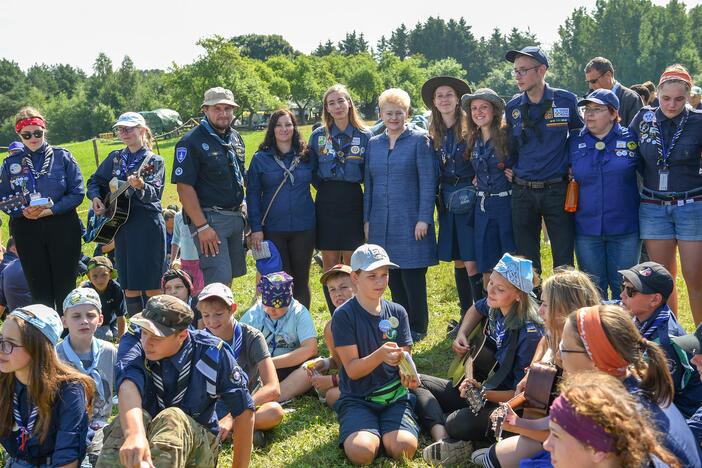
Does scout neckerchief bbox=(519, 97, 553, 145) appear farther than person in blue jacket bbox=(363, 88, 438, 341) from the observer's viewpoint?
No

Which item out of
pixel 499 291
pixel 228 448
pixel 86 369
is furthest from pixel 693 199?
pixel 86 369

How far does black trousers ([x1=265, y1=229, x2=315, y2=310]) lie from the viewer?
6809mm

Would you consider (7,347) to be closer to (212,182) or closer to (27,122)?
(212,182)

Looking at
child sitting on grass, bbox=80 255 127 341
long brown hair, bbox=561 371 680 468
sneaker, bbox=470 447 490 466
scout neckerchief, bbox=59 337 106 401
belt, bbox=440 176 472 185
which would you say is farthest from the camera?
child sitting on grass, bbox=80 255 127 341

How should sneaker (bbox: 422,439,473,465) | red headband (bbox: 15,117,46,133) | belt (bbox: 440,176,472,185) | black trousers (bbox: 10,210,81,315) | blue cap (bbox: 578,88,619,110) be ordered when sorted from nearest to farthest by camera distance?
sneaker (bbox: 422,439,473,465), blue cap (bbox: 578,88,619,110), belt (bbox: 440,176,472,185), red headband (bbox: 15,117,46,133), black trousers (bbox: 10,210,81,315)

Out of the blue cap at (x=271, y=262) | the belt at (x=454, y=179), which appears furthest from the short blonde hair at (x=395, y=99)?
the blue cap at (x=271, y=262)

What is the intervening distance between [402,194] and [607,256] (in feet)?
6.04

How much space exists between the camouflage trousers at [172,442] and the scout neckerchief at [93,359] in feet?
3.73

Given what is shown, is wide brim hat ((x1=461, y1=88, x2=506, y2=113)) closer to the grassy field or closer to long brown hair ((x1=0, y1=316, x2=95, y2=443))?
the grassy field

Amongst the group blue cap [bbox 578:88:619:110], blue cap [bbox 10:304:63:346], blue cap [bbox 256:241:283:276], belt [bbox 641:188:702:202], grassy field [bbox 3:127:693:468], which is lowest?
grassy field [bbox 3:127:693:468]

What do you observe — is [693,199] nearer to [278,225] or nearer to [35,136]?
[278,225]

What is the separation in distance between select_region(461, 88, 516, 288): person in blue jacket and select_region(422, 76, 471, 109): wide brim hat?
1.06ft

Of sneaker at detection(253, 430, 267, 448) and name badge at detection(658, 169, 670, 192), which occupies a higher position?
name badge at detection(658, 169, 670, 192)

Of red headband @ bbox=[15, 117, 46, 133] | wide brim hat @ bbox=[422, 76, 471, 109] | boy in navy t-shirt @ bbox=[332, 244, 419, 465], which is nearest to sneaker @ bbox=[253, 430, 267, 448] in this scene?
boy in navy t-shirt @ bbox=[332, 244, 419, 465]
